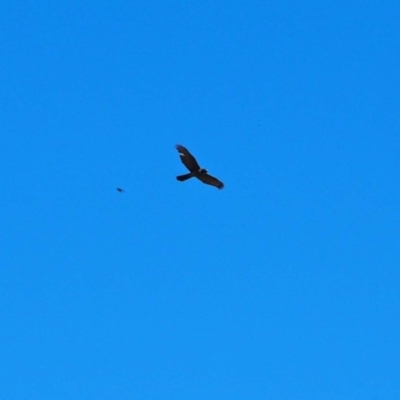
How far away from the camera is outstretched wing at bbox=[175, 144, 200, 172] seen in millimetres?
171000

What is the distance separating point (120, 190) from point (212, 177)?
544 centimetres

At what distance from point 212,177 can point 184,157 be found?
1.82 metres

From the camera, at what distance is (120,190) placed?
552 ft

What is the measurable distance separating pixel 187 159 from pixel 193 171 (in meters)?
0.75

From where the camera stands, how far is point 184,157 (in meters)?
171

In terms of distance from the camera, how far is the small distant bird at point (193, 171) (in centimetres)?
17100

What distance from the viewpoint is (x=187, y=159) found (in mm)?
171000

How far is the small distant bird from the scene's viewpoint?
17100 centimetres

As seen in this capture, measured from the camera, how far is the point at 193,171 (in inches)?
6752

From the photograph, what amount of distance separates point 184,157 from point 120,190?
13.2 ft

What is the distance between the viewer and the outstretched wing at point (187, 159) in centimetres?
17100

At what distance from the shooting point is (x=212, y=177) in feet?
565
